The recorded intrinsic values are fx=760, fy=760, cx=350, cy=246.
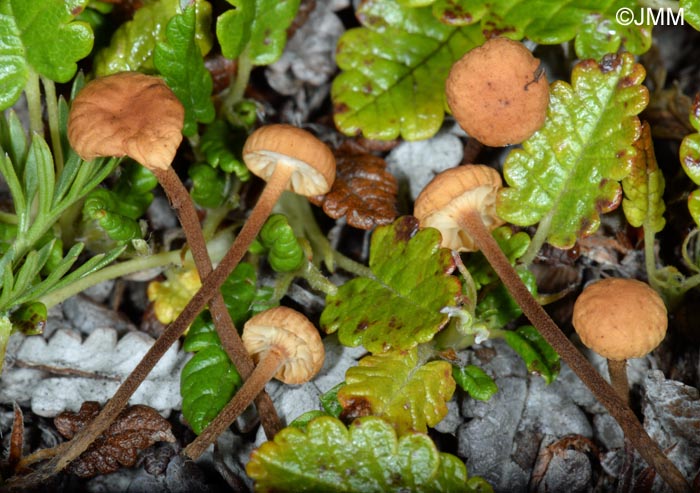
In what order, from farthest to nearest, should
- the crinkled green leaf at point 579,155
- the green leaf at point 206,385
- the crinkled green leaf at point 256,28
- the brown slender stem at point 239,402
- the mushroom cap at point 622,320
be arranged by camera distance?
the crinkled green leaf at point 256,28, the crinkled green leaf at point 579,155, the green leaf at point 206,385, the brown slender stem at point 239,402, the mushroom cap at point 622,320

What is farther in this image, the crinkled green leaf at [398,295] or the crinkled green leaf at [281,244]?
the crinkled green leaf at [281,244]

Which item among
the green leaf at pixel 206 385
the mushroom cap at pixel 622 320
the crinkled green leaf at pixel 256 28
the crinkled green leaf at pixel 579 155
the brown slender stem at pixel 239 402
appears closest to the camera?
the mushroom cap at pixel 622 320

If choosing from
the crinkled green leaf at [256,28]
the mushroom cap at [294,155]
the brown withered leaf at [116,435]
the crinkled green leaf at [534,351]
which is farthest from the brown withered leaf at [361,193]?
the brown withered leaf at [116,435]

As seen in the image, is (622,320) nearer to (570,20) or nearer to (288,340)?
(288,340)

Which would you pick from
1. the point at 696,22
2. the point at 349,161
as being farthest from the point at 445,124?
the point at 696,22

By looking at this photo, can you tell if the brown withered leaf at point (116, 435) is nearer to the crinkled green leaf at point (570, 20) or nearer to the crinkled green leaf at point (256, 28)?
the crinkled green leaf at point (256, 28)

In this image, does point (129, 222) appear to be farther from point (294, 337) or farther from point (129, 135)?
point (294, 337)

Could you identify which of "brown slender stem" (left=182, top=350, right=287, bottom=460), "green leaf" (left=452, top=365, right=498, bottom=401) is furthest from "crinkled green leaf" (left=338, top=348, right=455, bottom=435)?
"brown slender stem" (left=182, top=350, right=287, bottom=460)

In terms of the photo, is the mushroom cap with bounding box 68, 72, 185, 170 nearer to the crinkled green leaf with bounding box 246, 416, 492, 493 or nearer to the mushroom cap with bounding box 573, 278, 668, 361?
the crinkled green leaf with bounding box 246, 416, 492, 493
